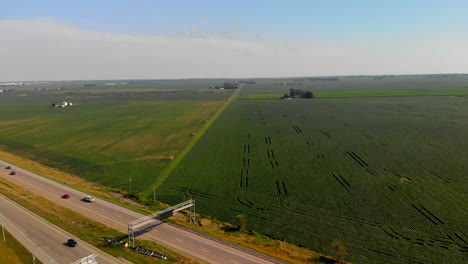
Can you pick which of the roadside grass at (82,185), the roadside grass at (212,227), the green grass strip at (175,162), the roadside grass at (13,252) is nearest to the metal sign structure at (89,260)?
the roadside grass at (13,252)

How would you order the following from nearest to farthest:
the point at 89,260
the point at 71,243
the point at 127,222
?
the point at 89,260 → the point at 71,243 → the point at 127,222

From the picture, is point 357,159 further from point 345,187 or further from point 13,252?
point 13,252

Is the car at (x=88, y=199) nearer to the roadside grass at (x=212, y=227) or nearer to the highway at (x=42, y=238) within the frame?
the roadside grass at (x=212, y=227)

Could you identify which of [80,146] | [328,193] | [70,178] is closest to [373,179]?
[328,193]

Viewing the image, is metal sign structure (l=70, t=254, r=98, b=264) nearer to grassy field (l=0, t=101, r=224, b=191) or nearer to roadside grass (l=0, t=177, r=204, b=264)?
roadside grass (l=0, t=177, r=204, b=264)

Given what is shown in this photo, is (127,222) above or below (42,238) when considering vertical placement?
above

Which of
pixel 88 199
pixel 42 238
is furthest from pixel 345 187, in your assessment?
pixel 42 238

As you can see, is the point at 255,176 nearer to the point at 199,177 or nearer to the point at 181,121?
the point at 199,177
